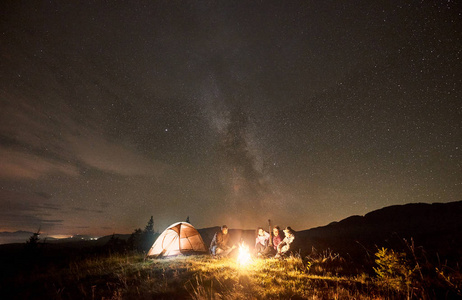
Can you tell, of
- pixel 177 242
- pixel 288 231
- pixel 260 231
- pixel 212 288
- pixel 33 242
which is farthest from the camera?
pixel 33 242

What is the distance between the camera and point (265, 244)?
11.7 metres

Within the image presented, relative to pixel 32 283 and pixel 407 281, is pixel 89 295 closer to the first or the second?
pixel 32 283

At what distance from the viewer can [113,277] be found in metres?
6.13

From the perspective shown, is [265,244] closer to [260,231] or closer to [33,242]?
[260,231]

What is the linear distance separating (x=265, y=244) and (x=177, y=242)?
6026mm

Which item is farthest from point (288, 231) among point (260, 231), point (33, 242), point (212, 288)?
point (33, 242)

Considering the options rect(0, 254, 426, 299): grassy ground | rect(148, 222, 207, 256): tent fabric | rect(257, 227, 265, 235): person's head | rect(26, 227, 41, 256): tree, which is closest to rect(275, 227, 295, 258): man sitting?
rect(257, 227, 265, 235): person's head

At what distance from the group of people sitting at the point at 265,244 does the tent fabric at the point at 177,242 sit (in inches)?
100

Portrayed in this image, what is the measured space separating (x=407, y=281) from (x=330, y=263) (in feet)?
14.6

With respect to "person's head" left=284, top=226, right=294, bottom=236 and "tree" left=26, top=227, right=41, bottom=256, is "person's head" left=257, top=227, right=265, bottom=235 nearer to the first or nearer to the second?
"person's head" left=284, top=226, right=294, bottom=236

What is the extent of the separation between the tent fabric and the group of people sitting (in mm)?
2543

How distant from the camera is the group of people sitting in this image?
1025 centimetres

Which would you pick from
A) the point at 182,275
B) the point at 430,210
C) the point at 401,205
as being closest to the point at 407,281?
the point at 182,275

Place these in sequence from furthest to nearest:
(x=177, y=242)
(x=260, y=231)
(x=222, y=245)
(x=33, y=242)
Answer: (x=33, y=242) → (x=177, y=242) → (x=260, y=231) → (x=222, y=245)
